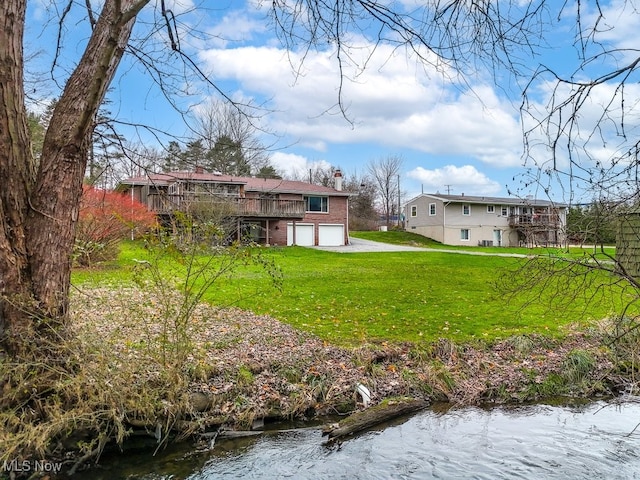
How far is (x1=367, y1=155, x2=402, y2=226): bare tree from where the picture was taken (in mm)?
52094

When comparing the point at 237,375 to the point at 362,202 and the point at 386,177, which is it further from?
the point at 386,177

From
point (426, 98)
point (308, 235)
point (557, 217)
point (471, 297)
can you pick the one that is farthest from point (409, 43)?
point (308, 235)

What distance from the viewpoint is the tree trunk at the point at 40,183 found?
3777 millimetres

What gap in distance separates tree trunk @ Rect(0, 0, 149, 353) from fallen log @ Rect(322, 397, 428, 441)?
3.13 m

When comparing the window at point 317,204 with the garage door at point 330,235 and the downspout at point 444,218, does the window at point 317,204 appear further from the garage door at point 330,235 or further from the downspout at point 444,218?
the downspout at point 444,218

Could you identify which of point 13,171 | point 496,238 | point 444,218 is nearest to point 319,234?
point 444,218

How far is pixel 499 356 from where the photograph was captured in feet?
23.5

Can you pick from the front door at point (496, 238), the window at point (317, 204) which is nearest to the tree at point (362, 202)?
the front door at point (496, 238)

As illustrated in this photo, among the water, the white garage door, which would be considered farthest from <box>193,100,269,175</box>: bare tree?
the white garage door

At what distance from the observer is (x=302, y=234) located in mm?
29594

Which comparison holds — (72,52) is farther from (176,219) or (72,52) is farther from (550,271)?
(550,271)

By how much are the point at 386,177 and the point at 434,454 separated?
4922 cm

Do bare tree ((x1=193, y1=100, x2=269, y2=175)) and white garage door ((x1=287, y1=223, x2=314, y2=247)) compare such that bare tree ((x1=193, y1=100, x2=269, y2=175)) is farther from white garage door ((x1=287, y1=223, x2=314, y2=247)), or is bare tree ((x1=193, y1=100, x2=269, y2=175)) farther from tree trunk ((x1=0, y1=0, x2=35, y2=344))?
white garage door ((x1=287, y1=223, x2=314, y2=247))

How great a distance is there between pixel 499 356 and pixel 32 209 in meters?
6.72
